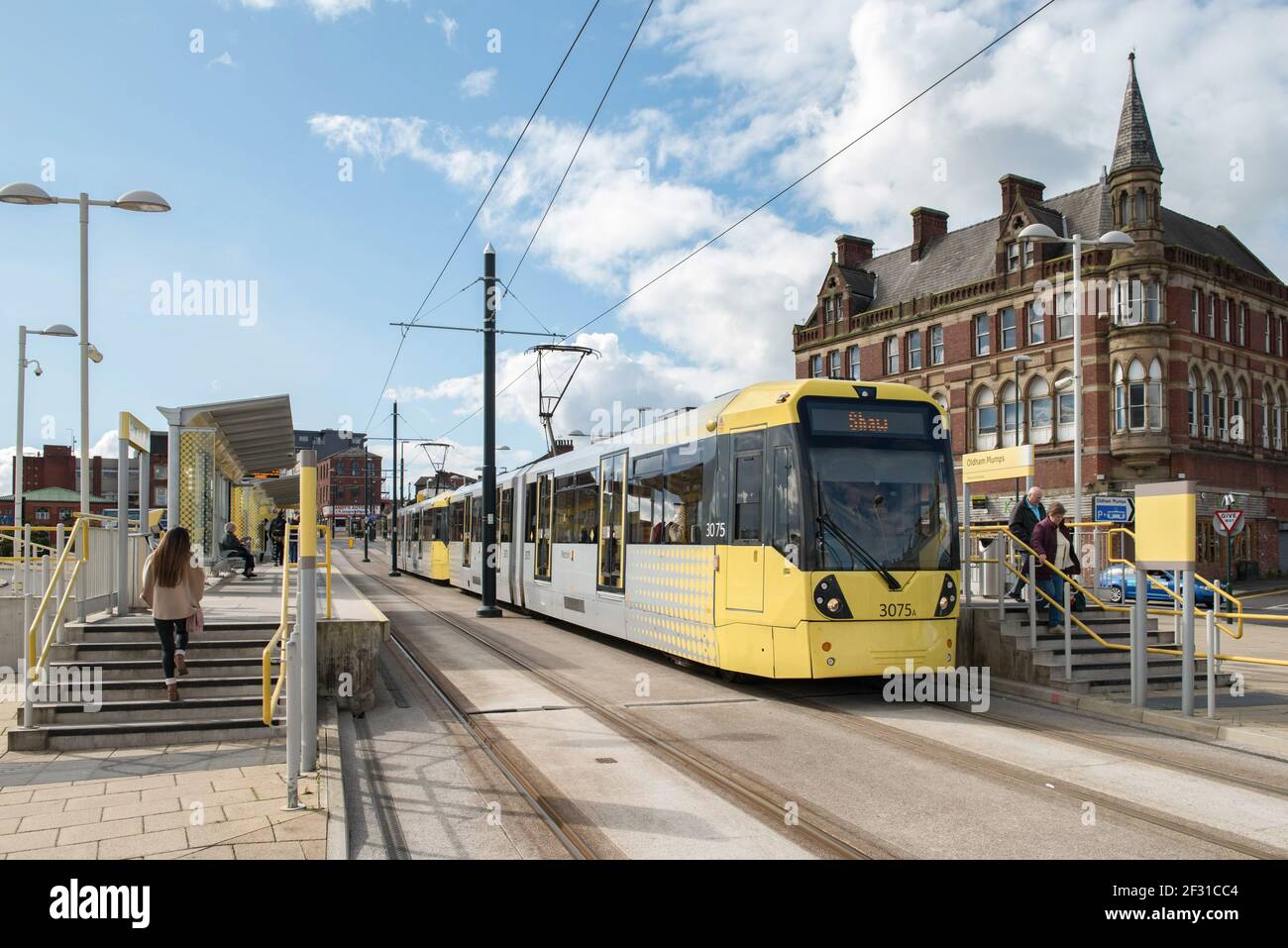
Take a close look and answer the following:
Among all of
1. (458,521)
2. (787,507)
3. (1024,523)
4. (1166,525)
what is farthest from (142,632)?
(458,521)

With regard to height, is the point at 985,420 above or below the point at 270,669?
above

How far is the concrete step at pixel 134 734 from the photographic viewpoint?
7730 millimetres

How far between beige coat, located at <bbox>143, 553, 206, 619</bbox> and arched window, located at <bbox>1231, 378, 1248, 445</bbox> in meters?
43.9

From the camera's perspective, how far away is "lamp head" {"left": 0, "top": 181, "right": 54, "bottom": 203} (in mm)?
12812

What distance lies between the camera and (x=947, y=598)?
1038 centimetres

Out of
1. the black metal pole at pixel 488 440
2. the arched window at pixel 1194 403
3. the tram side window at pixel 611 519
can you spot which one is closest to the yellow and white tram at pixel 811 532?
the tram side window at pixel 611 519

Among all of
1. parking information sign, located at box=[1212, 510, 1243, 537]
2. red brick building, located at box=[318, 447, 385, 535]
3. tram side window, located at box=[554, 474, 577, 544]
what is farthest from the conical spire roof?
red brick building, located at box=[318, 447, 385, 535]

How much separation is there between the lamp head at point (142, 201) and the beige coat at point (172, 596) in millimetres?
6258

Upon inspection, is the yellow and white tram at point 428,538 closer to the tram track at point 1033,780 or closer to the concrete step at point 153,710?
the concrete step at point 153,710

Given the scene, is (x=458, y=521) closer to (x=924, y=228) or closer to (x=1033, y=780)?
(x=1033, y=780)

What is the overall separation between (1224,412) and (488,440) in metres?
33.8

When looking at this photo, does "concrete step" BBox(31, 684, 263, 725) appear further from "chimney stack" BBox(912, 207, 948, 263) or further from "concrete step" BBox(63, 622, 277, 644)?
"chimney stack" BBox(912, 207, 948, 263)
